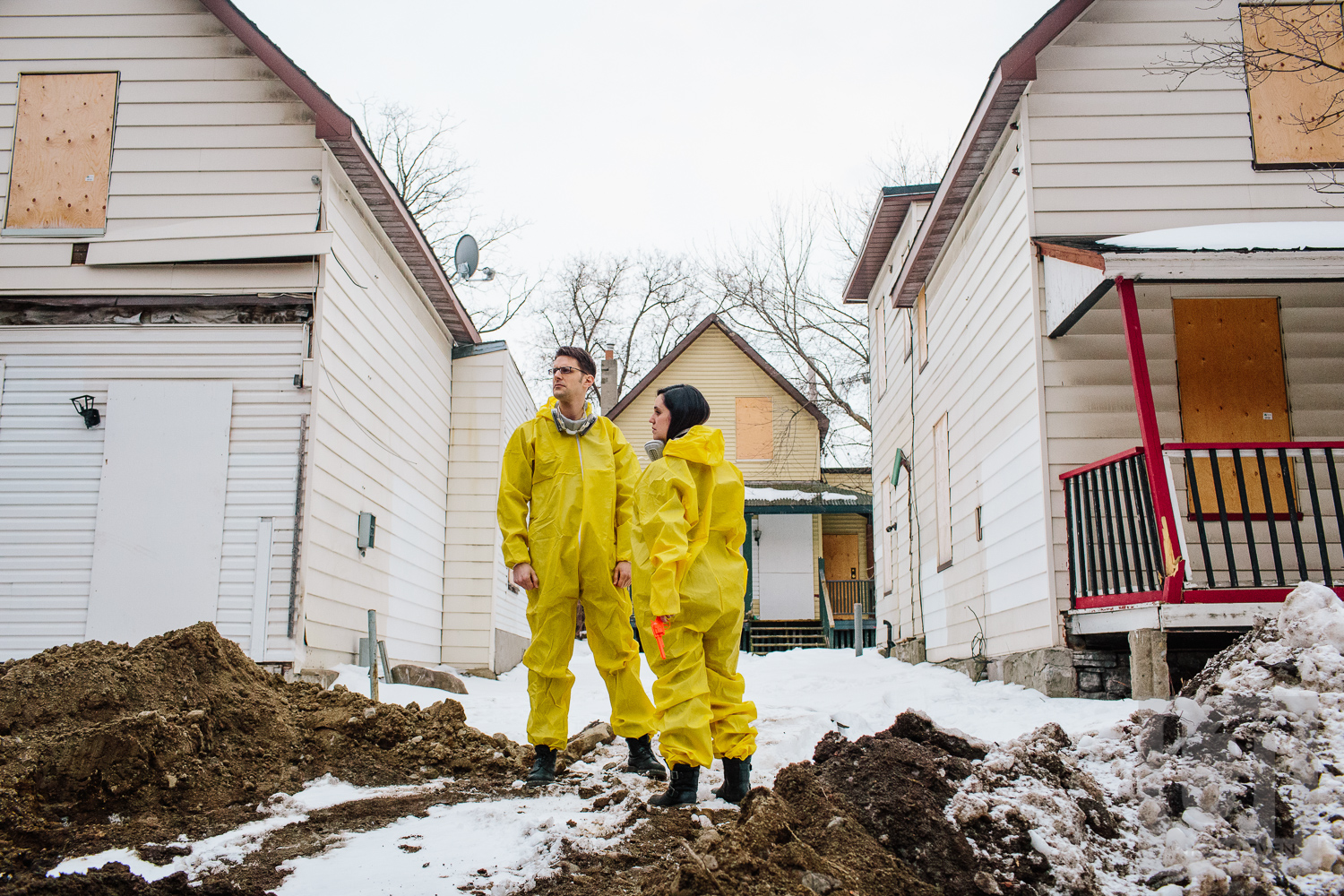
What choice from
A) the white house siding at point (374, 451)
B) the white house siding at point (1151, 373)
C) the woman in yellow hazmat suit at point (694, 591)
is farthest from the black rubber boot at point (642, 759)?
the white house siding at point (374, 451)

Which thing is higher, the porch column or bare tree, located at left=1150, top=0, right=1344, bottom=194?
bare tree, located at left=1150, top=0, right=1344, bottom=194

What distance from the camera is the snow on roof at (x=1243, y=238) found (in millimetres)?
6180

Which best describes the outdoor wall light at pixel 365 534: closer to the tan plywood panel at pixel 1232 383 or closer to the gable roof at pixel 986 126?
the gable roof at pixel 986 126

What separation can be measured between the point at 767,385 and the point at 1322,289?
15345 millimetres

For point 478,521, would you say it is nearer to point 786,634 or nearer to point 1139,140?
point 1139,140

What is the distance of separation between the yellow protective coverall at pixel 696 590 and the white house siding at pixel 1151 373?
4.17 m

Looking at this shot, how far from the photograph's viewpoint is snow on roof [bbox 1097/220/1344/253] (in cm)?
618

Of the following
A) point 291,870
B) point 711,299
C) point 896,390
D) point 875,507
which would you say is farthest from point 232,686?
point 711,299

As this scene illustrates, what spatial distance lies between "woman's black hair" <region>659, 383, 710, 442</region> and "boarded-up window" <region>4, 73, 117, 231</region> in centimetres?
683

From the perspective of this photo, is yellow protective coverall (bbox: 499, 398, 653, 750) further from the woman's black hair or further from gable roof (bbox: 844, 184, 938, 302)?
gable roof (bbox: 844, 184, 938, 302)

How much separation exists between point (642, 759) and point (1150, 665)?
3248mm

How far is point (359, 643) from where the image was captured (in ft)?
29.1

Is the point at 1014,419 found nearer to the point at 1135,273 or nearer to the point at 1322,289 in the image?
the point at 1135,273

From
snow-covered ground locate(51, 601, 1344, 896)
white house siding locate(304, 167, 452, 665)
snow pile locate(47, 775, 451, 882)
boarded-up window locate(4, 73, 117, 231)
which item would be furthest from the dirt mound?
boarded-up window locate(4, 73, 117, 231)
